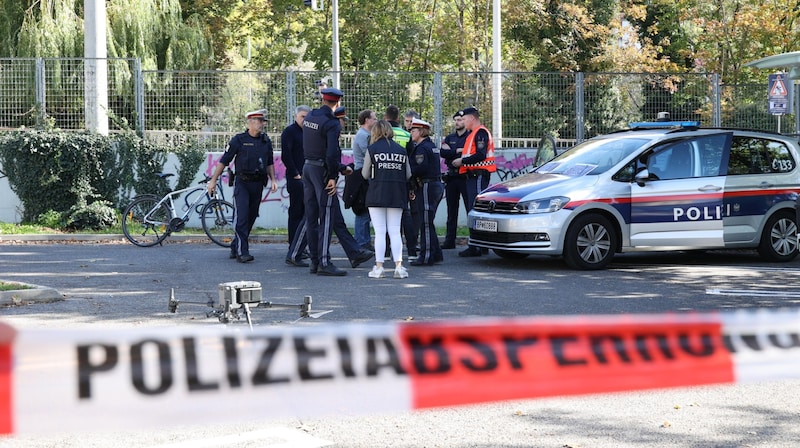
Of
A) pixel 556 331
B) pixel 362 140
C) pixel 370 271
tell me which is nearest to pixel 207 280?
pixel 370 271

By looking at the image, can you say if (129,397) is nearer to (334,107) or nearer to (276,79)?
(334,107)

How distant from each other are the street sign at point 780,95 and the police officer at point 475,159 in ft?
26.7

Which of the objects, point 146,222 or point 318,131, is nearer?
point 318,131

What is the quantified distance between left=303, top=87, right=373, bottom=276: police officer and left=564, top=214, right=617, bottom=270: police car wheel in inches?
102

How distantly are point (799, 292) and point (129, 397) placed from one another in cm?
934

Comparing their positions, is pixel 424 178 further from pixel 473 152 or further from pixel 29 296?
pixel 29 296

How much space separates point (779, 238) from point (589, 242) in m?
2.61

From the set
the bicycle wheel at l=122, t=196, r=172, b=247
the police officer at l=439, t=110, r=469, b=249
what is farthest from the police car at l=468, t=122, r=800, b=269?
the bicycle wheel at l=122, t=196, r=172, b=247

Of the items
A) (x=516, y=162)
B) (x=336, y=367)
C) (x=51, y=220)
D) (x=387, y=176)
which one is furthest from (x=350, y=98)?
(x=336, y=367)

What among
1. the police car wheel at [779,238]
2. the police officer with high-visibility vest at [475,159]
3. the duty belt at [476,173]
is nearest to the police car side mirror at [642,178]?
the police car wheel at [779,238]

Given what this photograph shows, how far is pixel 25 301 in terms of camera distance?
400 inches

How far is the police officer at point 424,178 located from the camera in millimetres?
12961

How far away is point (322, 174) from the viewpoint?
12.2m

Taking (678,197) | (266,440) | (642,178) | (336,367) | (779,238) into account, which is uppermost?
(642,178)
